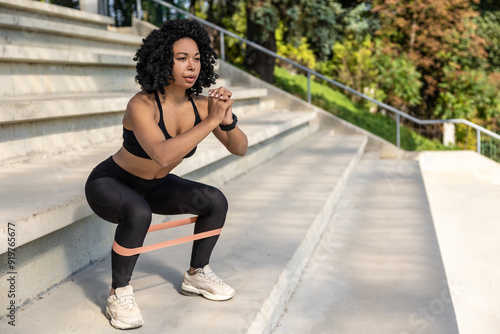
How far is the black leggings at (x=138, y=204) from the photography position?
81.5 inches

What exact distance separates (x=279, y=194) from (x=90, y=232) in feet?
6.28

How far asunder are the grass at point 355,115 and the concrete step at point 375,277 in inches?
204

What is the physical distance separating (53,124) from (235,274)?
1.74 m

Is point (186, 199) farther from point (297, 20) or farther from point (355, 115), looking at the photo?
point (355, 115)

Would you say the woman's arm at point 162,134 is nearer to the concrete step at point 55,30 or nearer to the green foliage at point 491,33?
the concrete step at point 55,30

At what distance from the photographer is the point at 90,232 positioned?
2.83 m

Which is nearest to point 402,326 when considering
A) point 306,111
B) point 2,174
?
point 2,174

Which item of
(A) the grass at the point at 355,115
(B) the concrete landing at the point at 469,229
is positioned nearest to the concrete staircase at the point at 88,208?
(B) the concrete landing at the point at 469,229

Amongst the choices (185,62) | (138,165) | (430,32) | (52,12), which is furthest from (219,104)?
(430,32)

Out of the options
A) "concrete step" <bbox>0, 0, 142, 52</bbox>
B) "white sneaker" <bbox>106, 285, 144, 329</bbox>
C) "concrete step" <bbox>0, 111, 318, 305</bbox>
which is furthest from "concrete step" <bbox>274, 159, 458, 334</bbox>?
"concrete step" <bbox>0, 0, 142, 52</bbox>

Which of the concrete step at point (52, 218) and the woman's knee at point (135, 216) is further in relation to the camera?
the concrete step at point (52, 218)

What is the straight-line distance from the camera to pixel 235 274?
2.71 meters

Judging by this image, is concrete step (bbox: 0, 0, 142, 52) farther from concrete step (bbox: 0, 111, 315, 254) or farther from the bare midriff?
the bare midriff

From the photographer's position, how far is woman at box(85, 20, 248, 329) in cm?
206
